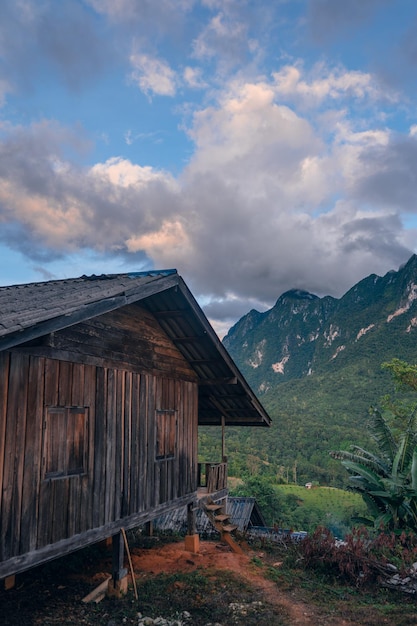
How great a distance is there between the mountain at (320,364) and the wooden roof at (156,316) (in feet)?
111

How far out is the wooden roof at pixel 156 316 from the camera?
588cm

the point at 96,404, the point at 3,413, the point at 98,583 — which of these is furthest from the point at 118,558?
the point at 3,413

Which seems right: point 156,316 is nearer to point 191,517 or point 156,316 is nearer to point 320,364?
point 191,517

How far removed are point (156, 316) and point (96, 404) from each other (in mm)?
2934

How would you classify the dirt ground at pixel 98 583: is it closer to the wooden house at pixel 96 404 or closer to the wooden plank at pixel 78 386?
the wooden house at pixel 96 404

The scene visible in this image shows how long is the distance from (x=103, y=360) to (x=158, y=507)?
3.75m

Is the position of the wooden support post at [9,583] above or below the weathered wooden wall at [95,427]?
below

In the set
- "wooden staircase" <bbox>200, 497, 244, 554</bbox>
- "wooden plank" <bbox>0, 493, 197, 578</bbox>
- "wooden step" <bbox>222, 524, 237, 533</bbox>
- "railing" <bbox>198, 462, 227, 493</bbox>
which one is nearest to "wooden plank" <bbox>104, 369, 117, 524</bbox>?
"wooden plank" <bbox>0, 493, 197, 578</bbox>

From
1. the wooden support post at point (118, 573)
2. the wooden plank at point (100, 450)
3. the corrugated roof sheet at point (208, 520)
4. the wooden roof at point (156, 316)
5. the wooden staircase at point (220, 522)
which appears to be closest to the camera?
the wooden roof at point (156, 316)

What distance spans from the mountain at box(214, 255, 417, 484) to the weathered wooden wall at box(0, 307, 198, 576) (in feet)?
124

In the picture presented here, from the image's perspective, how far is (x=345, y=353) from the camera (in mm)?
89500

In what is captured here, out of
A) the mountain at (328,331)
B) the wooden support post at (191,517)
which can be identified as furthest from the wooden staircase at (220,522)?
the mountain at (328,331)

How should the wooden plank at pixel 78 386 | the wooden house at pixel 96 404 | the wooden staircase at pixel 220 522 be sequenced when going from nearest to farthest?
the wooden house at pixel 96 404 < the wooden plank at pixel 78 386 < the wooden staircase at pixel 220 522

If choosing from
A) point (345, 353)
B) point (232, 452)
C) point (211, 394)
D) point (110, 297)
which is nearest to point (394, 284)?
point (345, 353)
